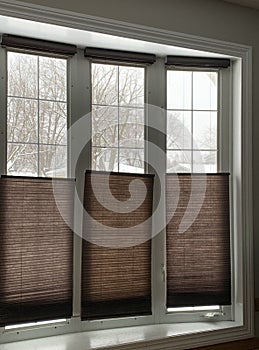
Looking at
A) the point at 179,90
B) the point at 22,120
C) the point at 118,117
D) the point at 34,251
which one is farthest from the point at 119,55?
the point at 34,251

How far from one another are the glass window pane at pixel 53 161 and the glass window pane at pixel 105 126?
0.24m

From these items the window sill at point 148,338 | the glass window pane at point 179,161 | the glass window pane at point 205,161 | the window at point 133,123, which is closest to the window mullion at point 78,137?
the window at point 133,123

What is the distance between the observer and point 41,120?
12.3ft

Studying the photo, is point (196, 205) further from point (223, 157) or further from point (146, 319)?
point (146, 319)

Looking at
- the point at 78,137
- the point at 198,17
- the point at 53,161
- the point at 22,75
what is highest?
the point at 198,17

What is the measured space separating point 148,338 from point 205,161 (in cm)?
133

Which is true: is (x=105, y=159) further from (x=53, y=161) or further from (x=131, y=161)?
(x=53, y=161)

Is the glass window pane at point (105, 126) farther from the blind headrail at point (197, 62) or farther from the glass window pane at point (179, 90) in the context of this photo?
the blind headrail at point (197, 62)

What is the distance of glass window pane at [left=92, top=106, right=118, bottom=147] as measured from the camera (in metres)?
3.91

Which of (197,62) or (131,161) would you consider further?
(197,62)

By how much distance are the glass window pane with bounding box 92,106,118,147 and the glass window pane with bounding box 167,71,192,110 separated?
442 millimetres

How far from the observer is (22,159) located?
12.0 feet

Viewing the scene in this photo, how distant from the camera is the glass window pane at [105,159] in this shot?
12.9ft

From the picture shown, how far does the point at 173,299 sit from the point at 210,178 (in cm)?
90
